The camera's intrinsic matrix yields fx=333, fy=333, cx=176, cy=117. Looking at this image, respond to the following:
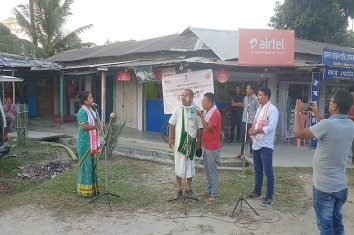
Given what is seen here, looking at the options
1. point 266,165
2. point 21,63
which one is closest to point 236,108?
point 266,165

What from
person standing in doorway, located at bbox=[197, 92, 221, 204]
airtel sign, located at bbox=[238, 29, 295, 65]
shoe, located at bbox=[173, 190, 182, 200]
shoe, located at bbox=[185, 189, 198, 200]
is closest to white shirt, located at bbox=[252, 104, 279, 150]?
person standing in doorway, located at bbox=[197, 92, 221, 204]

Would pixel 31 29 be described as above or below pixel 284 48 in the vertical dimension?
above

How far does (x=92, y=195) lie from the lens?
5.22 m

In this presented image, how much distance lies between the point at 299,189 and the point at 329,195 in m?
2.96

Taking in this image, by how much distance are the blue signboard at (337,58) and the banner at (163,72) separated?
397cm

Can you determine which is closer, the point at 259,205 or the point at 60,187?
the point at 259,205

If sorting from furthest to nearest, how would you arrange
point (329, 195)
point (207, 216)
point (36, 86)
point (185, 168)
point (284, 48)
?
point (36, 86) → point (284, 48) → point (185, 168) → point (207, 216) → point (329, 195)

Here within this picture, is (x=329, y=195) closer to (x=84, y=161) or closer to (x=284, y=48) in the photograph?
(x=84, y=161)

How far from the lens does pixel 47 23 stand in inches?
765

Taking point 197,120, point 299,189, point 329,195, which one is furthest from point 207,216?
point 299,189

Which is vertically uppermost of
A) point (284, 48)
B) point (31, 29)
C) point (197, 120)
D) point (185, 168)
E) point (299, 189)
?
point (31, 29)

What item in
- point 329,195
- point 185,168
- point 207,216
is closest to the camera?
point 329,195

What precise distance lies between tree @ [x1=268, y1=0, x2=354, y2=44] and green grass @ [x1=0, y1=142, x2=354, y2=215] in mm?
12995

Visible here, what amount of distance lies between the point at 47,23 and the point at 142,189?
16759 millimetres
